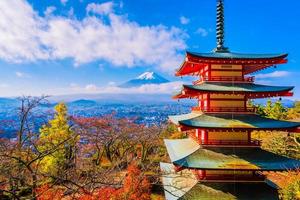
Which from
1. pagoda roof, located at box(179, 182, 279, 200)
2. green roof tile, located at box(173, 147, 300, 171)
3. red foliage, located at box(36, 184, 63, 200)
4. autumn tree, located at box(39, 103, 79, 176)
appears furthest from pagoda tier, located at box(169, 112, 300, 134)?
autumn tree, located at box(39, 103, 79, 176)

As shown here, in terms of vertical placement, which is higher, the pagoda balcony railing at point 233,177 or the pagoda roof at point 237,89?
the pagoda roof at point 237,89

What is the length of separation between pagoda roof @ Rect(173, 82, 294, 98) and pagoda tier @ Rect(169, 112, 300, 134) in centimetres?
136

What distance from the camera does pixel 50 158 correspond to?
32.1m

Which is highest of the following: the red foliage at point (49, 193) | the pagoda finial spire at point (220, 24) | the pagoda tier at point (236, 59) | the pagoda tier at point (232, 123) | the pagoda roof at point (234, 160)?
the pagoda finial spire at point (220, 24)

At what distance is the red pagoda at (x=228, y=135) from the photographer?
14.9 metres

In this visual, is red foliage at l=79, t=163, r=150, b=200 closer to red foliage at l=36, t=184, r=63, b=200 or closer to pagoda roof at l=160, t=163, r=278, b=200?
red foliage at l=36, t=184, r=63, b=200

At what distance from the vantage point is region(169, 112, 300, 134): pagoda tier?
15.0 m

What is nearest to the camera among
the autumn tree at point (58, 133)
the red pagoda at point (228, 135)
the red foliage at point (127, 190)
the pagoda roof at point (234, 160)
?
the pagoda roof at point (234, 160)

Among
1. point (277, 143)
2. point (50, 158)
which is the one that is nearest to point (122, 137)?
point (50, 158)

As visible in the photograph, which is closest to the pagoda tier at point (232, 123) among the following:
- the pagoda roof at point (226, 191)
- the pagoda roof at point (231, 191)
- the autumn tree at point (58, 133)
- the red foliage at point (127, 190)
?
the pagoda roof at point (226, 191)

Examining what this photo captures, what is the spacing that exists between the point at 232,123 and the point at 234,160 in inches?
71.8

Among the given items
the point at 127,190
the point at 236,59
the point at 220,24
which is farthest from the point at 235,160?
the point at 220,24

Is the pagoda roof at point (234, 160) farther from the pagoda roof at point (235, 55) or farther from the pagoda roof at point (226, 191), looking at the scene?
the pagoda roof at point (235, 55)

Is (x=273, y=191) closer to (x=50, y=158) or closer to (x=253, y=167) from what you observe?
(x=253, y=167)
